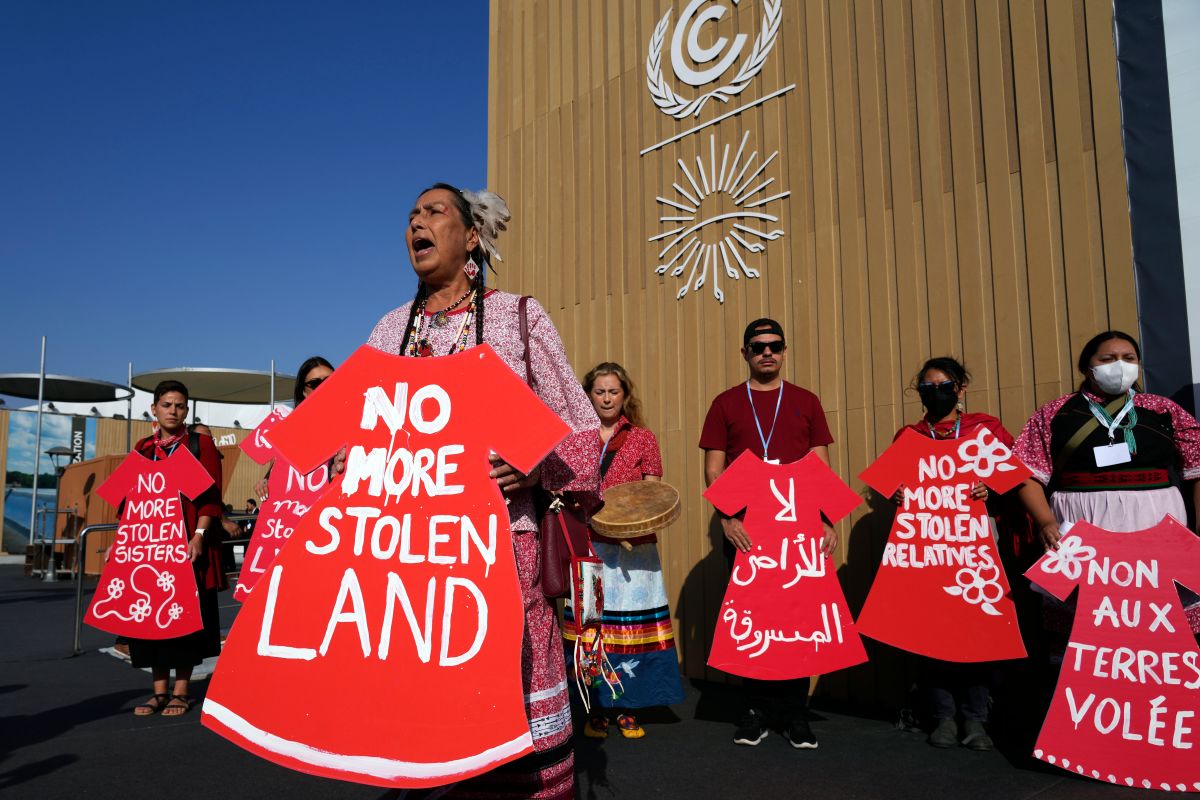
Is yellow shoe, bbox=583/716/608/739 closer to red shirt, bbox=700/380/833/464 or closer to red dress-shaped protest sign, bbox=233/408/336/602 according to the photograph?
red shirt, bbox=700/380/833/464

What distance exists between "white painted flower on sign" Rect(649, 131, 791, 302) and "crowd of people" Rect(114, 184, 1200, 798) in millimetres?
1269

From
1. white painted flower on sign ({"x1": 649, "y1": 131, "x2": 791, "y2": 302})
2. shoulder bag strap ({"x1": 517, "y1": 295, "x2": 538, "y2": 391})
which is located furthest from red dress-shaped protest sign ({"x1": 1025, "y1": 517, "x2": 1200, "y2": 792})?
white painted flower on sign ({"x1": 649, "y1": 131, "x2": 791, "y2": 302})

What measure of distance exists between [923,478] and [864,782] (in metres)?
1.28

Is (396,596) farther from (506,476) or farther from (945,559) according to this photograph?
(945,559)

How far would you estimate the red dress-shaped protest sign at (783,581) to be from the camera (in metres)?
3.47

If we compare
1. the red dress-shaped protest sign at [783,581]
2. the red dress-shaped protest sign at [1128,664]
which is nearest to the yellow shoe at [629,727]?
the red dress-shaped protest sign at [783,581]

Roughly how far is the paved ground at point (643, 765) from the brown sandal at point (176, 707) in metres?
0.06

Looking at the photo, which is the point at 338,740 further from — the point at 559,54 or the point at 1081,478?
the point at 559,54

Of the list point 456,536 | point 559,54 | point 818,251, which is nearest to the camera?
point 456,536

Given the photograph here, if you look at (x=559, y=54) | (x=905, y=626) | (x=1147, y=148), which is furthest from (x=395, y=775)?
(x=559, y=54)

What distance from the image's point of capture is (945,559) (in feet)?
11.3

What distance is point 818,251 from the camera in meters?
4.66

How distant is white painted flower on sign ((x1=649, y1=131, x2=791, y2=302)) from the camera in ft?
16.5

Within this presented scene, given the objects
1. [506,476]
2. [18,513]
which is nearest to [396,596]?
[506,476]
